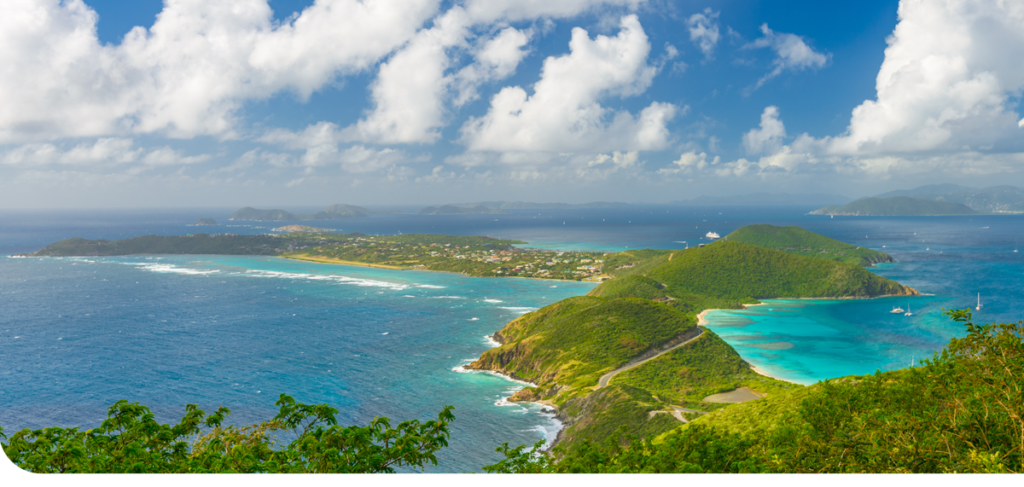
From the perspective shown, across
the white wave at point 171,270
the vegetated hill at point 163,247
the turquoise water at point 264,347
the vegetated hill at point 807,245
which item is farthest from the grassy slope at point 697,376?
the vegetated hill at point 163,247

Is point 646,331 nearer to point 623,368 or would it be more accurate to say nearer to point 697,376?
point 623,368

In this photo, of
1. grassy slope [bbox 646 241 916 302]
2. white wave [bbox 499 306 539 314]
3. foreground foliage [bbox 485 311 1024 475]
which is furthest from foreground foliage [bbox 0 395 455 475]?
grassy slope [bbox 646 241 916 302]

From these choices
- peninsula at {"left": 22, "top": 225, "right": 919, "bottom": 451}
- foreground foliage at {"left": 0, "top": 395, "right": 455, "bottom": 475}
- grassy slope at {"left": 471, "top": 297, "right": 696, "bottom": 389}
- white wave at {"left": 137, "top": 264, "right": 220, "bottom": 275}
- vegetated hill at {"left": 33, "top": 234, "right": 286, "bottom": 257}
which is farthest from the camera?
vegetated hill at {"left": 33, "top": 234, "right": 286, "bottom": 257}

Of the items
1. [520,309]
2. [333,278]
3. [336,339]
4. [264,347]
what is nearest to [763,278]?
[520,309]

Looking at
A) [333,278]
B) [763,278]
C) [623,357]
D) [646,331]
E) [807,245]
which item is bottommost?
[623,357]

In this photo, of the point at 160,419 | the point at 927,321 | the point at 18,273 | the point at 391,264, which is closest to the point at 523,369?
the point at 160,419

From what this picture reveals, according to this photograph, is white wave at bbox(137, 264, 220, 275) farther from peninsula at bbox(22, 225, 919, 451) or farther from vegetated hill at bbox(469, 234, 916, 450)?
vegetated hill at bbox(469, 234, 916, 450)

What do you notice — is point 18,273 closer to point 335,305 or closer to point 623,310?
point 335,305
